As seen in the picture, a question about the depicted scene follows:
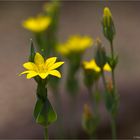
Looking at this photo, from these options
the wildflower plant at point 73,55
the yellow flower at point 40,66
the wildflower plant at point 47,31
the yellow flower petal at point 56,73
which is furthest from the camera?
the wildflower plant at point 47,31

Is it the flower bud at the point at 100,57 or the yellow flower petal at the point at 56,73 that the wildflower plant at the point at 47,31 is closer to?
the flower bud at the point at 100,57

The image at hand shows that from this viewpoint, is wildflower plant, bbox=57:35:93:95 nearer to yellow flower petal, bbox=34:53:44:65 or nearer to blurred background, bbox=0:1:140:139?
blurred background, bbox=0:1:140:139

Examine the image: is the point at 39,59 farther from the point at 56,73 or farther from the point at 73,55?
the point at 73,55

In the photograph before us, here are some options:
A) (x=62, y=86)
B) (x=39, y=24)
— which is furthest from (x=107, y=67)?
(x=62, y=86)

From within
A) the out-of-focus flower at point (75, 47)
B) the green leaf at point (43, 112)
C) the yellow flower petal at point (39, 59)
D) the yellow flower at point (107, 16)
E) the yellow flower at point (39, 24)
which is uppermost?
the yellow flower at point (39, 24)

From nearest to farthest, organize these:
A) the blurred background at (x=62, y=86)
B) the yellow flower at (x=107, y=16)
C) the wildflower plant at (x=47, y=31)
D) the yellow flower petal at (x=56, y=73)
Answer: the yellow flower petal at (x=56, y=73) → the yellow flower at (x=107, y=16) → the wildflower plant at (x=47, y=31) → the blurred background at (x=62, y=86)

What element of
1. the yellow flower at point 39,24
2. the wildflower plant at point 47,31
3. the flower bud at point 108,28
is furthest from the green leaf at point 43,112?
the yellow flower at point 39,24

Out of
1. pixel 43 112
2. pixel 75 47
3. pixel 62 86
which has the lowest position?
pixel 43 112

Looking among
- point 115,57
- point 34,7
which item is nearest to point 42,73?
point 115,57
